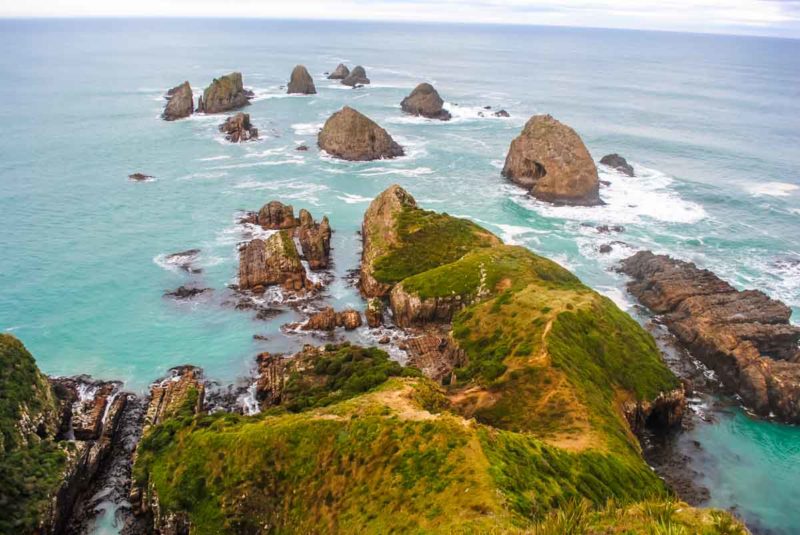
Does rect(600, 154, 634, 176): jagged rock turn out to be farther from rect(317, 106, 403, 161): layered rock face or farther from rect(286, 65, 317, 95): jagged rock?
rect(286, 65, 317, 95): jagged rock

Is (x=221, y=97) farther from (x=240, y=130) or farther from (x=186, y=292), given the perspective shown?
(x=186, y=292)

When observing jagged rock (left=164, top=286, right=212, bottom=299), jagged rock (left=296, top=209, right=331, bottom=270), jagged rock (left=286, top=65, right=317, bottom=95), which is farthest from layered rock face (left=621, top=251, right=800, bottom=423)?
jagged rock (left=286, top=65, right=317, bottom=95)

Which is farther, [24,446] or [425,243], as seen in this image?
[425,243]

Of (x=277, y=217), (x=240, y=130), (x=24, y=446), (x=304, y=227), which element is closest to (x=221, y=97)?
(x=240, y=130)

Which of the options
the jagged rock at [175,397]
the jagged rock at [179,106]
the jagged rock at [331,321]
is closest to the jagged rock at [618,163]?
the jagged rock at [331,321]

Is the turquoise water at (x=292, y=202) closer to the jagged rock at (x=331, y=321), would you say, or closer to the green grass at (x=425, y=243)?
the jagged rock at (x=331, y=321)

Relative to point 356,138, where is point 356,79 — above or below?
above
